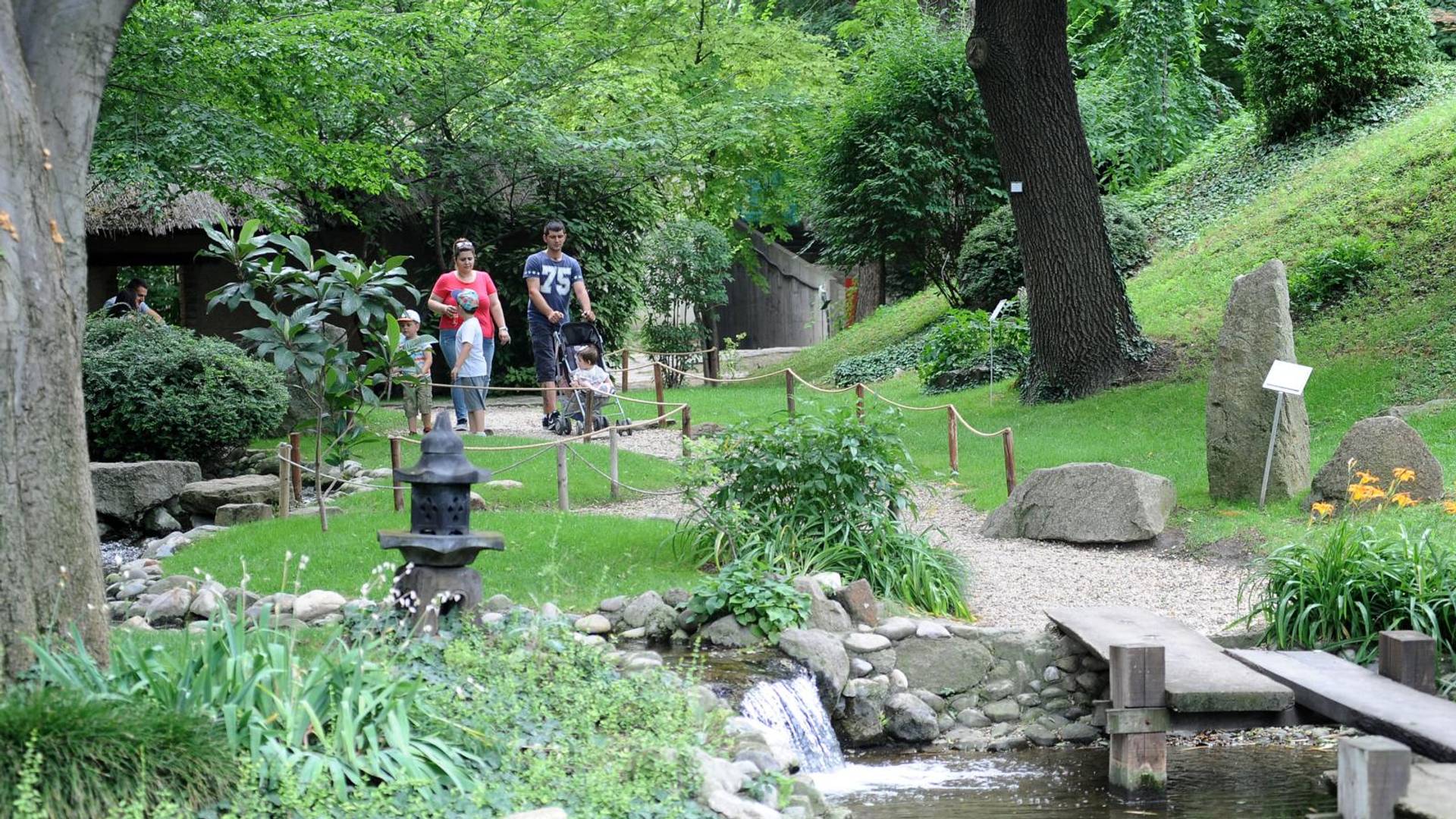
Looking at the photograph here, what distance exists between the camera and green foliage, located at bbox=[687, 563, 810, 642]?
7723 mm

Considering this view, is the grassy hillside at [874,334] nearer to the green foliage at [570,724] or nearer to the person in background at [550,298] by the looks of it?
the person in background at [550,298]

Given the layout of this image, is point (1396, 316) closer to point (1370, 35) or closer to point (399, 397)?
point (1370, 35)

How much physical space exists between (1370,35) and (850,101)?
25.3 feet

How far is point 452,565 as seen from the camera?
6254 millimetres

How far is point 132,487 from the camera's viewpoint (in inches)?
488

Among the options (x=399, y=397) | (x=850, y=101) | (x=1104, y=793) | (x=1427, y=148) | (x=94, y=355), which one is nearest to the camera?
(x=1104, y=793)

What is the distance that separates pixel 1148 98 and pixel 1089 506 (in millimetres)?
15404

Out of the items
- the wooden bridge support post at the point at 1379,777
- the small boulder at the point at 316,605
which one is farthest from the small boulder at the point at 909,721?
the small boulder at the point at 316,605

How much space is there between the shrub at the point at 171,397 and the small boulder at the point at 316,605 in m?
6.19

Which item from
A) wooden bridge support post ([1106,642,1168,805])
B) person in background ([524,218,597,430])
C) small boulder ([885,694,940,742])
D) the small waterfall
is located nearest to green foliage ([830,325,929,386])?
person in background ([524,218,597,430])

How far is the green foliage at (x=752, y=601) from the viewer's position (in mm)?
7723

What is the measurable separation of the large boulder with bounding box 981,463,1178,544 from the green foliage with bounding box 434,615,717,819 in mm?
5069

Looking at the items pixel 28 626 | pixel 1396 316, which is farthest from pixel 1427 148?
pixel 28 626

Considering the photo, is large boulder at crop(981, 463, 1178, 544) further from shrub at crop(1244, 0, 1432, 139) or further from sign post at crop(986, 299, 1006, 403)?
shrub at crop(1244, 0, 1432, 139)
